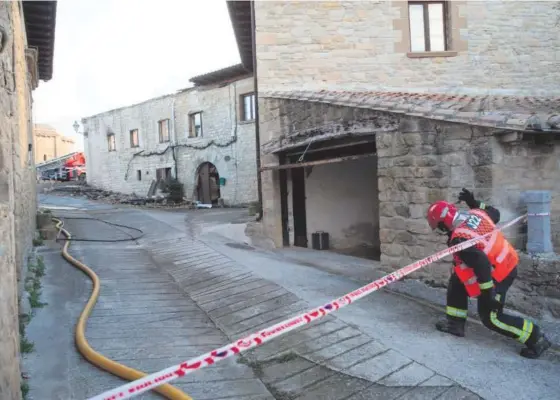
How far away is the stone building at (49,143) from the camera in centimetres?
4115

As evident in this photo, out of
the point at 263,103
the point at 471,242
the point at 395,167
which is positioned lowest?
the point at 471,242

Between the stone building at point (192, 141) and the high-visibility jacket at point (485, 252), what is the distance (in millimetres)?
15297

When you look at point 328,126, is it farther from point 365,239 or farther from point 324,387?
point 324,387

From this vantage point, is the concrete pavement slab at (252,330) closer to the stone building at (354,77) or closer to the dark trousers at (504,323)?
the dark trousers at (504,323)

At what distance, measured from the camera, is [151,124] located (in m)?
23.5

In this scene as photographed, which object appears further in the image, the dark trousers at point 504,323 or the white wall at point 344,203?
the white wall at point 344,203

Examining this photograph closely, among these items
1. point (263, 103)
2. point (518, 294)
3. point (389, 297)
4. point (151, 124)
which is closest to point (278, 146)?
point (263, 103)

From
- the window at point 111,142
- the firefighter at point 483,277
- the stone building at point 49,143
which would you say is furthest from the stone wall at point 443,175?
the stone building at point 49,143

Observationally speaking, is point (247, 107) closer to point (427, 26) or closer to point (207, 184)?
point (207, 184)

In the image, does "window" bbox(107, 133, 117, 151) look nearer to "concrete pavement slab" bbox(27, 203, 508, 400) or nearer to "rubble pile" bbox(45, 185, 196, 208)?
"rubble pile" bbox(45, 185, 196, 208)

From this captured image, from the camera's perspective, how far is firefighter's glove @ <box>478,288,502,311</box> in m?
3.77

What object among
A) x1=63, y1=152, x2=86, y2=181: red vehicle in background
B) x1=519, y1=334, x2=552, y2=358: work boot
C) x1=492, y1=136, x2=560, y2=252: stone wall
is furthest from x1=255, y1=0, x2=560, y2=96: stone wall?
x1=63, y1=152, x2=86, y2=181: red vehicle in background

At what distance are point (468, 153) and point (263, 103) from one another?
15.4 ft

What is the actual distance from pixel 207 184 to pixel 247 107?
4454mm
